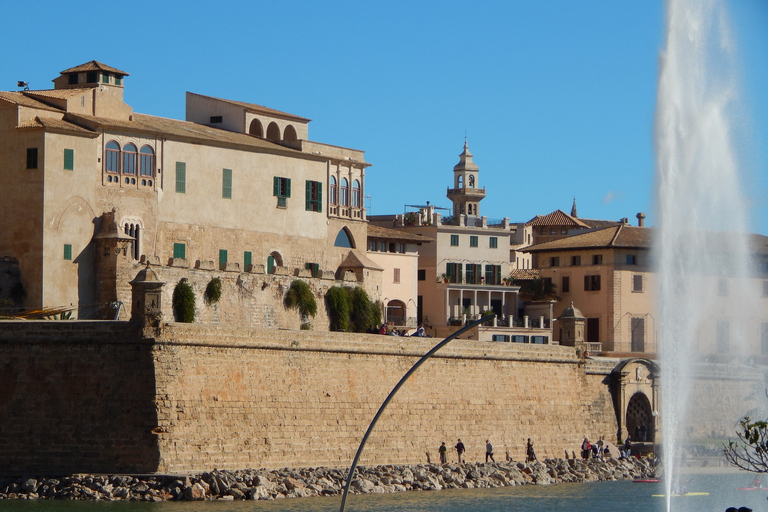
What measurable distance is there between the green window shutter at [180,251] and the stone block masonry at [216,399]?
7.71 metres

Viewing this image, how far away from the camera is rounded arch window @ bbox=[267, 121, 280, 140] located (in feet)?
184

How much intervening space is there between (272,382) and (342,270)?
14727mm

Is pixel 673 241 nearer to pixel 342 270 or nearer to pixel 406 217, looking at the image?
pixel 342 270

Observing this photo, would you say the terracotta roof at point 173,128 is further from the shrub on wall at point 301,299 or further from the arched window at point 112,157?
the shrub on wall at point 301,299

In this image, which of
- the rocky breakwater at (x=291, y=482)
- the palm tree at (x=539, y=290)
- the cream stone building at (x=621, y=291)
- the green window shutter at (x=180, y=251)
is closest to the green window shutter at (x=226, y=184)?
the green window shutter at (x=180, y=251)

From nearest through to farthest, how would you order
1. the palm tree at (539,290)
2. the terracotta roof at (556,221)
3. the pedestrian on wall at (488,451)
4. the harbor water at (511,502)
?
the harbor water at (511,502)
the pedestrian on wall at (488,451)
the palm tree at (539,290)
the terracotta roof at (556,221)

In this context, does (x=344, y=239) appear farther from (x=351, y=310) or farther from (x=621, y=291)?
(x=621, y=291)

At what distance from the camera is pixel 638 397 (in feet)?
184

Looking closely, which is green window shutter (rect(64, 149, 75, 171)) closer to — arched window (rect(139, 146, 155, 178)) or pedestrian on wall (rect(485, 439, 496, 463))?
arched window (rect(139, 146, 155, 178))

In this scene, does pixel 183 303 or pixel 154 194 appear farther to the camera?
pixel 154 194

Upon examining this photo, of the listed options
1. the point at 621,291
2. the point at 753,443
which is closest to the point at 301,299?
the point at 753,443

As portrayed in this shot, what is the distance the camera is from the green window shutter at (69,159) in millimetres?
45531

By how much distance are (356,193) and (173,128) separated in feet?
31.8

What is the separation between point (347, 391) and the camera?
43.6 metres
